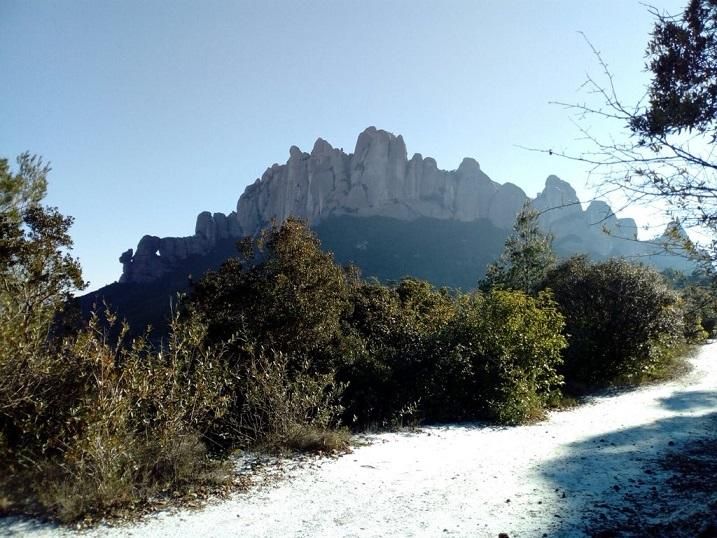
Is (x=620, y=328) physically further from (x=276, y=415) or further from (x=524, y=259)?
(x=276, y=415)

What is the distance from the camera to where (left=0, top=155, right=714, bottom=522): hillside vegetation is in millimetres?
4523

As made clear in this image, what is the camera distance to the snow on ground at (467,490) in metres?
3.93

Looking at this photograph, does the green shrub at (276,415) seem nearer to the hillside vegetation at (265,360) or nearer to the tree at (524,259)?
the hillside vegetation at (265,360)

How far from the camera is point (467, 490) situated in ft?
15.8

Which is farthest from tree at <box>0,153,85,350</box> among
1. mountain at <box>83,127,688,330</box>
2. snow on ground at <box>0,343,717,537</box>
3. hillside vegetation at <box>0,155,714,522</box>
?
mountain at <box>83,127,688,330</box>

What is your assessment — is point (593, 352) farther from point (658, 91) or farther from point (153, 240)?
point (153, 240)

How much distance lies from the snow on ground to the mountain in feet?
234

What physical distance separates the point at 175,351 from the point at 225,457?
1.41m

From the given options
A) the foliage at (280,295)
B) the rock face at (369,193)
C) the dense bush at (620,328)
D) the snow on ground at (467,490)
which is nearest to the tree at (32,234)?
the foliage at (280,295)

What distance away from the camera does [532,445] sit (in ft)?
21.5

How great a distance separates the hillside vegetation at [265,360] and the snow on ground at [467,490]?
2.06 feet

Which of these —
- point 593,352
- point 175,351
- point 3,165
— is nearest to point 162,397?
point 175,351

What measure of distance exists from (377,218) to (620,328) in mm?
89831

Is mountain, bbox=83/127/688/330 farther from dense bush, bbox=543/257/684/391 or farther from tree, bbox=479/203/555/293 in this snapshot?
dense bush, bbox=543/257/684/391
